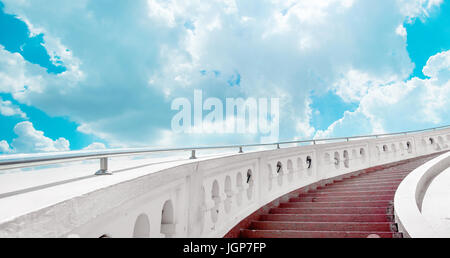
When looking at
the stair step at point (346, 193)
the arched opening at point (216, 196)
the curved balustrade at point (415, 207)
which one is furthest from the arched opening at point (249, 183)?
the stair step at point (346, 193)

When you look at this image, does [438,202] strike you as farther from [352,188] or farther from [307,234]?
[307,234]

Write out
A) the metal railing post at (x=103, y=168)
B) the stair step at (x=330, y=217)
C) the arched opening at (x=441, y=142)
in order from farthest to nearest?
the arched opening at (x=441, y=142) → the stair step at (x=330, y=217) → the metal railing post at (x=103, y=168)

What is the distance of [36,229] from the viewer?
3.82 ft

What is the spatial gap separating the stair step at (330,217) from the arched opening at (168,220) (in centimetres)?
301

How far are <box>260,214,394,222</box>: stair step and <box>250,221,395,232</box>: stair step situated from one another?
397mm

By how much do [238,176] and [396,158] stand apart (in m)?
9.42

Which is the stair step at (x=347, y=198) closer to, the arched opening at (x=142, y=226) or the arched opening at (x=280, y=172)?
the arched opening at (x=280, y=172)

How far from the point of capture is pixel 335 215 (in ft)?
16.6

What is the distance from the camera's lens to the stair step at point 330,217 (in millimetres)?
4727

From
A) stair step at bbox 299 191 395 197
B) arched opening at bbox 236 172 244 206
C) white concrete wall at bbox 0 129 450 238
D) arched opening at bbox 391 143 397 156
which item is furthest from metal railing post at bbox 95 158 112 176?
arched opening at bbox 391 143 397 156

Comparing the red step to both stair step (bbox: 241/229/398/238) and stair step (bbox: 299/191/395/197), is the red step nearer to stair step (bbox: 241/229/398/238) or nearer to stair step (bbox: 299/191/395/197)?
stair step (bbox: 299/191/395/197)

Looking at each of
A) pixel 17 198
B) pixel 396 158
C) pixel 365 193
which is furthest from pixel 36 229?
pixel 396 158

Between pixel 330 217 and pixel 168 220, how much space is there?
135 inches

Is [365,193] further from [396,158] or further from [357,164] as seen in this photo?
[396,158]
